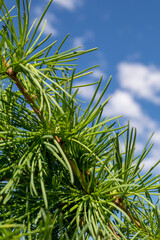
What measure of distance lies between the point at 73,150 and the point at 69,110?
0.08 metres

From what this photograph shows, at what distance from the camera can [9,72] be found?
0.50 metres

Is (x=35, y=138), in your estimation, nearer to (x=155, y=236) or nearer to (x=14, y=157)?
(x=14, y=157)

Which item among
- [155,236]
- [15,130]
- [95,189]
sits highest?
[15,130]

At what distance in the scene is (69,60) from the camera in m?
0.52

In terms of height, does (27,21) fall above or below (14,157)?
above

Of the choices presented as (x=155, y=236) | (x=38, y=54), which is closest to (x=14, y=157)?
(x=38, y=54)

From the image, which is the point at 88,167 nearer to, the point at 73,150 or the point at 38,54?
the point at 73,150

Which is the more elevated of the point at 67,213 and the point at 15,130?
the point at 15,130

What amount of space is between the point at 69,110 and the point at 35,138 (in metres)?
0.08

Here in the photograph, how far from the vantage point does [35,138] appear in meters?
0.49

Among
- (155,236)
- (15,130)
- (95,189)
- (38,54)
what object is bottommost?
(155,236)

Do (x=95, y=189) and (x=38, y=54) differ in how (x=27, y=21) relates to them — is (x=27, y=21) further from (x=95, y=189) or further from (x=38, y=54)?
(x=95, y=189)

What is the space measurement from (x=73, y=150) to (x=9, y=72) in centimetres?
18

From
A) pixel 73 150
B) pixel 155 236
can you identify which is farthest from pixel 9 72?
pixel 155 236
